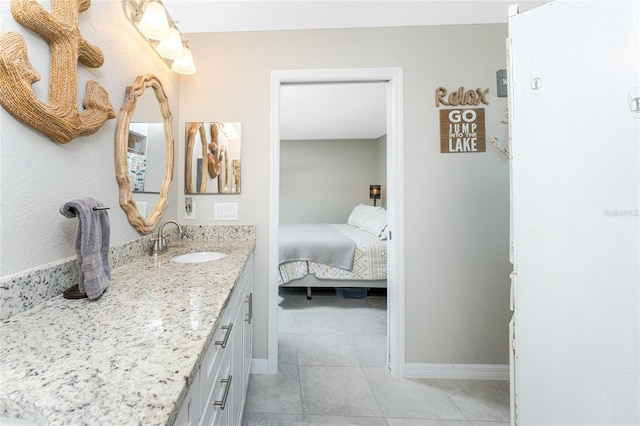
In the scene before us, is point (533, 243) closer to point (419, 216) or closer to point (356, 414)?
point (419, 216)

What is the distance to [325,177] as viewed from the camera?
5.46 metres

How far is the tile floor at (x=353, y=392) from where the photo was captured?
1.37m

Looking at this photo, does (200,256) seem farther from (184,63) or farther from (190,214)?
(184,63)

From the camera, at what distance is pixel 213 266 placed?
1084 mm

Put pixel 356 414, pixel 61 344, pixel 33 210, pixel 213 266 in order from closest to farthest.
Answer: pixel 61 344 < pixel 33 210 < pixel 213 266 < pixel 356 414

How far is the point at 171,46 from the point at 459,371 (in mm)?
2698

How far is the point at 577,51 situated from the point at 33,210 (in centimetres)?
187

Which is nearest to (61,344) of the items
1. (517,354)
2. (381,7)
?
(517,354)

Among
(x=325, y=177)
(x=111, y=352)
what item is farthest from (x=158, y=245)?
(x=325, y=177)

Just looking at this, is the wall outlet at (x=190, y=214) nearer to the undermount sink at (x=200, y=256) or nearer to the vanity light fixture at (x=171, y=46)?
the undermount sink at (x=200, y=256)

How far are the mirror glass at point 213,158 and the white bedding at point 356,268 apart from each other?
1.37 meters

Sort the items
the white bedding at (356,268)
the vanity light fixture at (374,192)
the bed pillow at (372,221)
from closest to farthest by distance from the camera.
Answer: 1. the white bedding at (356,268)
2. the bed pillow at (372,221)
3. the vanity light fixture at (374,192)

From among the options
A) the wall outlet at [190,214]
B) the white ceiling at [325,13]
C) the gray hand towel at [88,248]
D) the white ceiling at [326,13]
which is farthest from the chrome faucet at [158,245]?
the white ceiling at [326,13]

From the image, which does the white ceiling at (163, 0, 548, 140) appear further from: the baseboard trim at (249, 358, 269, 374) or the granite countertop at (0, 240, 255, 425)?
the baseboard trim at (249, 358, 269, 374)
